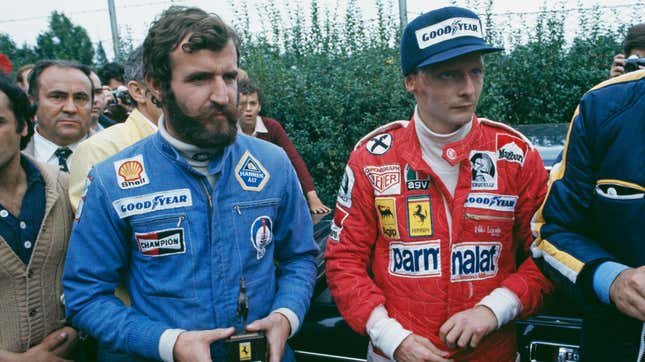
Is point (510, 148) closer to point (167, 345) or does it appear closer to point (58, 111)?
point (167, 345)

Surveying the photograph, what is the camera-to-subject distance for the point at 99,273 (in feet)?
5.87

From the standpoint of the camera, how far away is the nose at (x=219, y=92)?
1.84 m

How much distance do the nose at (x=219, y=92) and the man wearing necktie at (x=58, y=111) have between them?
176 centimetres

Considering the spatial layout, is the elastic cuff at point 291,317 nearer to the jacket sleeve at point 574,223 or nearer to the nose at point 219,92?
the nose at point 219,92

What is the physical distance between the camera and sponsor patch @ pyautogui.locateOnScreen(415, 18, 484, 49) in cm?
191

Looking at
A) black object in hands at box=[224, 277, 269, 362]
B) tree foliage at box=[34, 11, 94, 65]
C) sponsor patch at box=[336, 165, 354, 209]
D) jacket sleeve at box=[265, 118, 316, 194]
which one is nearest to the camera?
black object in hands at box=[224, 277, 269, 362]

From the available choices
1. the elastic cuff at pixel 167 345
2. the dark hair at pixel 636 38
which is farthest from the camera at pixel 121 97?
the dark hair at pixel 636 38

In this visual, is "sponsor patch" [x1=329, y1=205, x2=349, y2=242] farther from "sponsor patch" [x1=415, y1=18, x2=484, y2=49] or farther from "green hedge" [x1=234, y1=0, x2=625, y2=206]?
"green hedge" [x1=234, y1=0, x2=625, y2=206]

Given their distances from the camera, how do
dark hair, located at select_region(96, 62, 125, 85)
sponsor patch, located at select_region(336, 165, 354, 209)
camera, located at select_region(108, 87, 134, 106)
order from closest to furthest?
sponsor patch, located at select_region(336, 165, 354, 209) → camera, located at select_region(108, 87, 134, 106) → dark hair, located at select_region(96, 62, 125, 85)

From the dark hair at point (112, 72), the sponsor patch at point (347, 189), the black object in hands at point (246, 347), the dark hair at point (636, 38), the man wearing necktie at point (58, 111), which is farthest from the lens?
the dark hair at point (112, 72)

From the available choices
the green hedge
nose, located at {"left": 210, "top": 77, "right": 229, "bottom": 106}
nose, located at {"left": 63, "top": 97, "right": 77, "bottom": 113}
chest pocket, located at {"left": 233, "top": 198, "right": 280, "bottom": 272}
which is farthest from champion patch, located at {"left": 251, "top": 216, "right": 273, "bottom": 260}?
the green hedge

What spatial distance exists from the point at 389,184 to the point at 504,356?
77 centimetres

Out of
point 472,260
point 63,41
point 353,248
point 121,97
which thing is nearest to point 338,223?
point 353,248

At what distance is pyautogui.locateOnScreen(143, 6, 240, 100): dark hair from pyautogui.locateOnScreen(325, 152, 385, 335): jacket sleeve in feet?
2.25
